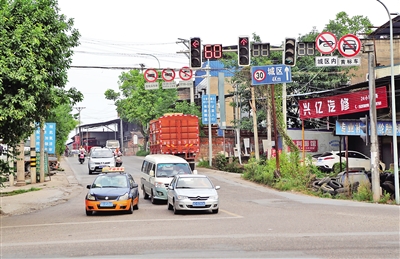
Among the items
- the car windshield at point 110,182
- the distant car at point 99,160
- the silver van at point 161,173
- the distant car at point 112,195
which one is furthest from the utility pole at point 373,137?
the distant car at point 99,160

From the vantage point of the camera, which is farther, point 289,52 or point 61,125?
point 61,125

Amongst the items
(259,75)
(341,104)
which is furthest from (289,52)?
(341,104)

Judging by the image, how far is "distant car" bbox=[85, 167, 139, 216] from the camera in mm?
19125

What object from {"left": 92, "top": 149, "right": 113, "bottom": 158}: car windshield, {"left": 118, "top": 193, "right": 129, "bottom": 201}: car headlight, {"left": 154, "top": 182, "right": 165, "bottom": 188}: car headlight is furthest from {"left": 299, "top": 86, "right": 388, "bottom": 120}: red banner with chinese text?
{"left": 118, "top": 193, "right": 129, "bottom": 201}: car headlight

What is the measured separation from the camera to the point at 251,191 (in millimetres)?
29062

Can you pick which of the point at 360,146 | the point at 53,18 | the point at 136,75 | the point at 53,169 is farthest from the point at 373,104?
the point at 136,75

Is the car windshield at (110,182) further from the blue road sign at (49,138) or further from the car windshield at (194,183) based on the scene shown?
the blue road sign at (49,138)

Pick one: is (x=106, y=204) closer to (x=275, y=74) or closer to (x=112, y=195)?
(x=112, y=195)

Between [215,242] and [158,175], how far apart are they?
10940mm

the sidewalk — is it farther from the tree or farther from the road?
the tree

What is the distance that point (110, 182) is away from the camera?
20.8m

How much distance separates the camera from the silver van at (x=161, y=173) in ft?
74.9

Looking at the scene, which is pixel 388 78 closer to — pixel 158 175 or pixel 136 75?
pixel 158 175

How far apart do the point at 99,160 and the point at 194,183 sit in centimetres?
2247
